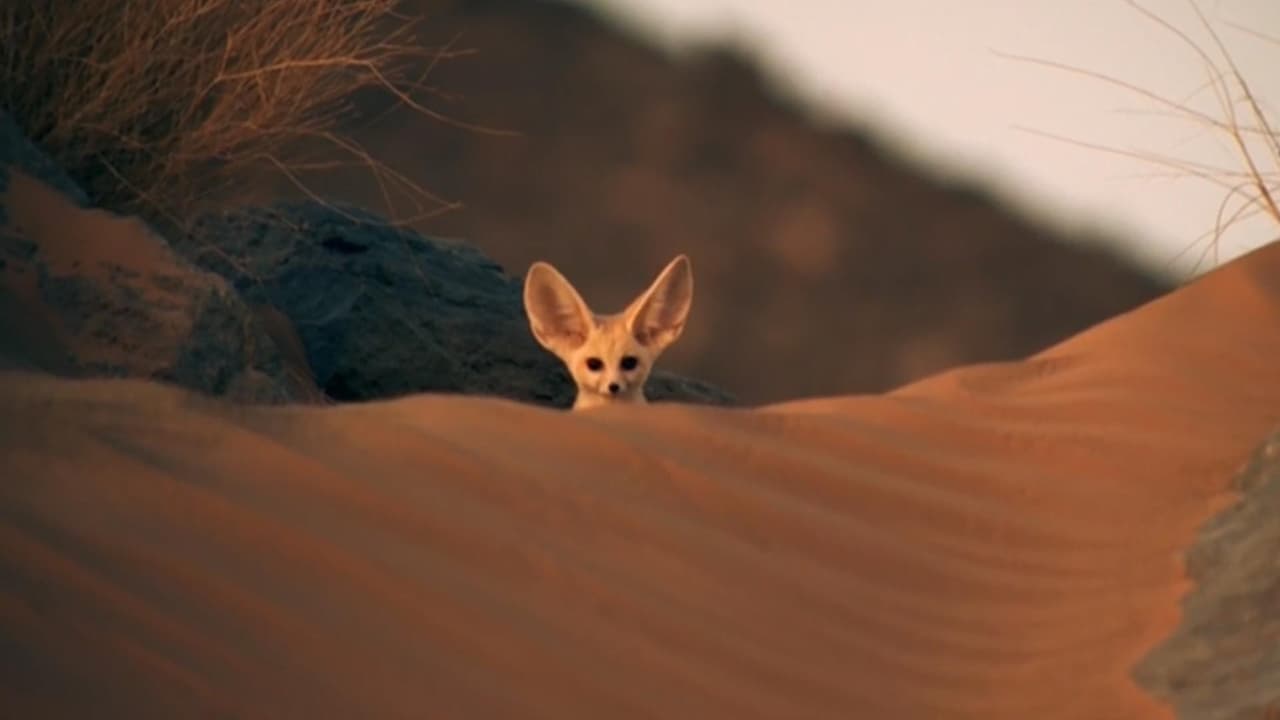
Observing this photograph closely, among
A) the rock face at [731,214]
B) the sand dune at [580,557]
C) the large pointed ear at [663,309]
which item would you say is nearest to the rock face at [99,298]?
the sand dune at [580,557]

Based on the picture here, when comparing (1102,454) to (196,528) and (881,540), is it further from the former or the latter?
(196,528)

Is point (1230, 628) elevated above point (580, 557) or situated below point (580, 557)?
above

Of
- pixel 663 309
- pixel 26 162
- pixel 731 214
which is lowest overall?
pixel 26 162

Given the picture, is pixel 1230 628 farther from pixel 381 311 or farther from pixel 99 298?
pixel 381 311

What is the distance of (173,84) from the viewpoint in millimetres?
6914

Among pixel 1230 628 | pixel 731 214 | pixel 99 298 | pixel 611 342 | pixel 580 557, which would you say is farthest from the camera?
pixel 731 214

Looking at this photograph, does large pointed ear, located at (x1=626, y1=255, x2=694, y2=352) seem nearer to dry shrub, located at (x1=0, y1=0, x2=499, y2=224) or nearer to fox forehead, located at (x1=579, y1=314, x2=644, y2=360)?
fox forehead, located at (x1=579, y1=314, x2=644, y2=360)

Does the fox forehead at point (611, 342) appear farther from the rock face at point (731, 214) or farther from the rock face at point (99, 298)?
the rock face at point (731, 214)

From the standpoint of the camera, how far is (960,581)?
14.3 ft

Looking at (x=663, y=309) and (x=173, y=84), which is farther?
(x=663, y=309)

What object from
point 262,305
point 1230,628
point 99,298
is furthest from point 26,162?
point 1230,628

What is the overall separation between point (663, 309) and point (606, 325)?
0.22m

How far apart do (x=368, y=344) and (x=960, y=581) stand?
4.32m

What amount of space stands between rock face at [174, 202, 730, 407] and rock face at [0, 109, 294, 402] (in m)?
2.09
